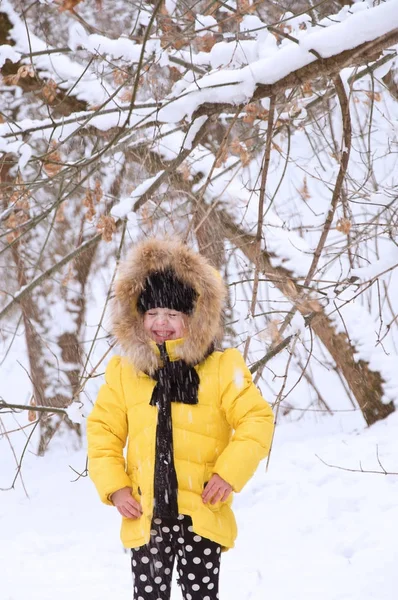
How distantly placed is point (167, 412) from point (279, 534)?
1972 mm

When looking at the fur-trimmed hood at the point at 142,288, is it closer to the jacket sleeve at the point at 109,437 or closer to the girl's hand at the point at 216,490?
the jacket sleeve at the point at 109,437

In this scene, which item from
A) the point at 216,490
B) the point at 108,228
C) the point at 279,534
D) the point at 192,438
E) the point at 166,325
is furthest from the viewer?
the point at 279,534

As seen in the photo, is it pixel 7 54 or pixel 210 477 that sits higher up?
pixel 7 54

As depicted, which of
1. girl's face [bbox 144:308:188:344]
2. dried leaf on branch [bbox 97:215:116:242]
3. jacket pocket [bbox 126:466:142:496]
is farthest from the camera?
dried leaf on branch [bbox 97:215:116:242]

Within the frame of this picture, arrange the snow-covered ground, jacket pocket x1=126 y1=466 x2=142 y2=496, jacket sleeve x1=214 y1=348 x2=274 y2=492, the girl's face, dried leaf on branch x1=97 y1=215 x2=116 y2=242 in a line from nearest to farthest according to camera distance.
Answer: jacket sleeve x1=214 y1=348 x2=274 y2=492
jacket pocket x1=126 y1=466 x2=142 y2=496
the girl's face
dried leaf on branch x1=97 y1=215 x2=116 y2=242
the snow-covered ground

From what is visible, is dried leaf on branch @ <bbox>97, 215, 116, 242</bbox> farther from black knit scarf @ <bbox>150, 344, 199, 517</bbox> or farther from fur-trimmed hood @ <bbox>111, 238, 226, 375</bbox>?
black knit scarf @ <bbox>150, 344, 199, 517</bbox>

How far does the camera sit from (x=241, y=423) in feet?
7.12

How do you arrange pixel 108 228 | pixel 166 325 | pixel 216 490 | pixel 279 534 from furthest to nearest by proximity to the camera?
pixel 279 534, pixel 108 228, pixel 166 325, pixel 216 490

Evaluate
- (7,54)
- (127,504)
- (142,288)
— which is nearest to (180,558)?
(127,504)

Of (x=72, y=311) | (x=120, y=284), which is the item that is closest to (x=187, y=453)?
(x=120, y=284)

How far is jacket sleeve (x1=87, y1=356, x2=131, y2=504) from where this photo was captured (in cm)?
219

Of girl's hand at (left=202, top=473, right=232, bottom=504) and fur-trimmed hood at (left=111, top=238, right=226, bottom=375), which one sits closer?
girl's hand at (left=202, top=473, right=232, bottom=504)

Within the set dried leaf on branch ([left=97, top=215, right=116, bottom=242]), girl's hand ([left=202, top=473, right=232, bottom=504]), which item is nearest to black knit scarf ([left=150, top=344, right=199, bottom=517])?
girl's hand ([left=202, top=473, right=232, bottom=504])

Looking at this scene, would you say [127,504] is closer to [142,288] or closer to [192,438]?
[192,438]
